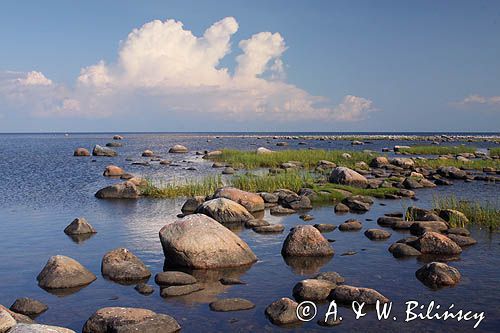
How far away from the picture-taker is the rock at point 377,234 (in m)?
19.9

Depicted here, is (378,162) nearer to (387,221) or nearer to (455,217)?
(387,221)

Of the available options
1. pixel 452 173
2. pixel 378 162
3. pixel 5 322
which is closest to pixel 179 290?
pixel 5 322

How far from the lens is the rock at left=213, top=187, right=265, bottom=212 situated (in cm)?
2638

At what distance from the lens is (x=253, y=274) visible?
1525 cm

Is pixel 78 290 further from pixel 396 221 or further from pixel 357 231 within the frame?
pixel 396 221

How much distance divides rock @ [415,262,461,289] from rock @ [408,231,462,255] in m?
2.82

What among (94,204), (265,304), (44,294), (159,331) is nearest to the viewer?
(159,331)

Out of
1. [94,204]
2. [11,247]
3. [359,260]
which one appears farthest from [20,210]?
[359,260]

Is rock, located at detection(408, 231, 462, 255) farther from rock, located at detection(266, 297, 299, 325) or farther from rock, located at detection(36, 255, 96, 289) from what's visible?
rock, located at detection(36, 255, 96, 289)

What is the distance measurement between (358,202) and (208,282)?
14.9 metres

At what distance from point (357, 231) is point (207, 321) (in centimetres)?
1157

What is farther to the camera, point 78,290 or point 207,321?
point 78,290

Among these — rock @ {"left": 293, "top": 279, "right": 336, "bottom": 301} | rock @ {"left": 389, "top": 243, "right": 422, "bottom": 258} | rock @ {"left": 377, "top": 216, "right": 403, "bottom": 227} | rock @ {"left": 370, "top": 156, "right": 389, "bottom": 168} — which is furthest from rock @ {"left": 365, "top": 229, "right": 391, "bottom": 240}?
rock @ {"left": 370, "top": 156, "right": 389, "bottom": 168}

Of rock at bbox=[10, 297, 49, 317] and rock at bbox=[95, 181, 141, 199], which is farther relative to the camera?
rock at bbox=[95, 181, 141, 199]
